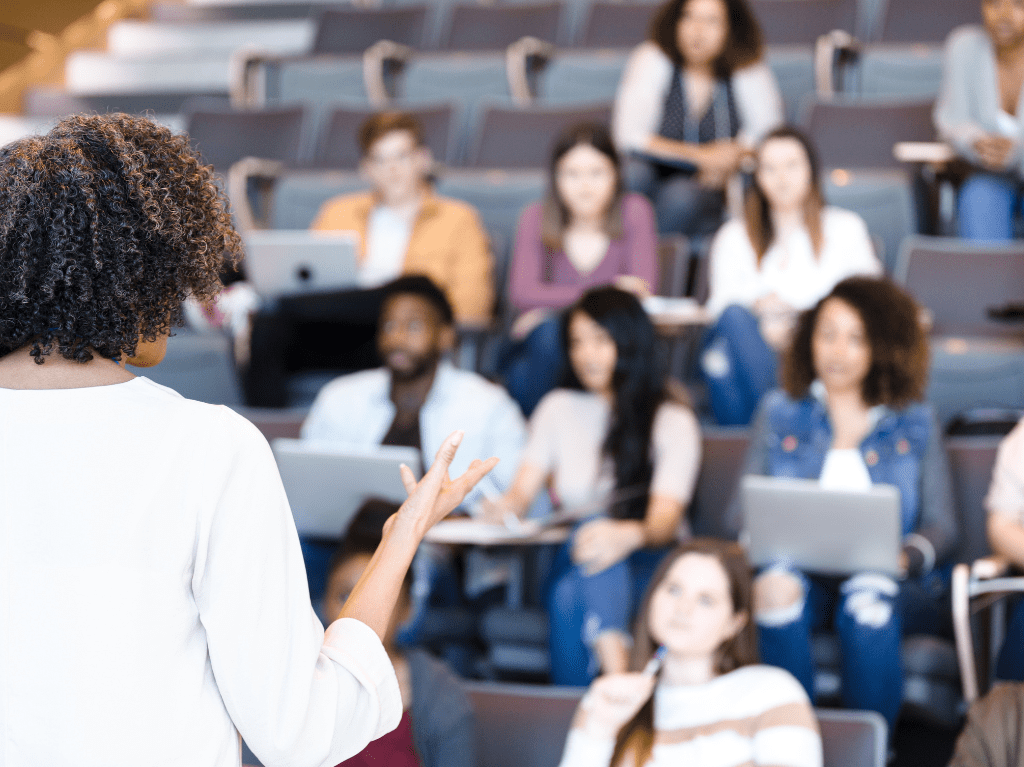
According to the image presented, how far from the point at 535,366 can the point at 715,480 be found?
0.40 m

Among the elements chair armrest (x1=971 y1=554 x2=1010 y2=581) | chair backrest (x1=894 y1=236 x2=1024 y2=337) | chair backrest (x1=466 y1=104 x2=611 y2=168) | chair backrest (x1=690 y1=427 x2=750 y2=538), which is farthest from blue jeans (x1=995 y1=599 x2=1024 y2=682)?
chair backrest (x1=466 y1=104 x2=611 y2=168)

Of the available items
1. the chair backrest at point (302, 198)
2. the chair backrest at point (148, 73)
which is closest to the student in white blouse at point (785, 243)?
the chair backrest at point (302, 198)

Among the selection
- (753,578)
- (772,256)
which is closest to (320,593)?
(753,578)

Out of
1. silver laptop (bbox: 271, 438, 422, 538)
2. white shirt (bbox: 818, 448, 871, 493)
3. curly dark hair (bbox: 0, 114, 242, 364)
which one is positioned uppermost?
curly dark hair (bbox: 0, 114, 242, 364)

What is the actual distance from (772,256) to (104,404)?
1.81 meters

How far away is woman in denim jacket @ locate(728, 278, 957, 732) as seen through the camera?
1.51m

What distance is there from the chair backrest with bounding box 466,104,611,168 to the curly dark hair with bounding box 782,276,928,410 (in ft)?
3.86

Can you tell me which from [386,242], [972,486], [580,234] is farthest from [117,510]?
[386,242]

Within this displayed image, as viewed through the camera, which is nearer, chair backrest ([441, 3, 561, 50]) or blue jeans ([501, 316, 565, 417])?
blue jeans ([501, 316, 565, 417])

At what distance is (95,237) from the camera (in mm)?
530

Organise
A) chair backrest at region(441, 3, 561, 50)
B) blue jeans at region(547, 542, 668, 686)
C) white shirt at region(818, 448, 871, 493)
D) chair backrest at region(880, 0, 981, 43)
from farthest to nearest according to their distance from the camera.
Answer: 1. chair backrest at region(441, 3, 561, 50)
2. chair backrest at region(880, 0, 981, 43)
3. white shirt at region(818, 448, 871, 493)
4. blue jeans at region(547, 542, 668, 686)

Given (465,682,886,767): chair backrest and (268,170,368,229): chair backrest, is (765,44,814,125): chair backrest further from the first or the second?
(465,682,886,767): chair backrest

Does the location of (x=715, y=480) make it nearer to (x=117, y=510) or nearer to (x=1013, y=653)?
(x=1013, y=653)

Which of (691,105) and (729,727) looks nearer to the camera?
(729,727)
